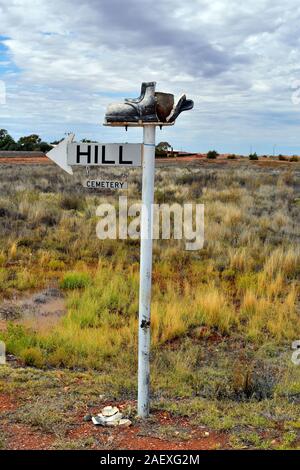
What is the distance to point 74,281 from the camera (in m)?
9.48

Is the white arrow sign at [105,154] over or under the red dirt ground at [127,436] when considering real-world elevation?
over

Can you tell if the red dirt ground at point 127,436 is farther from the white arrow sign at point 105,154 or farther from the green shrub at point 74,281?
the green shrub at point 74,281

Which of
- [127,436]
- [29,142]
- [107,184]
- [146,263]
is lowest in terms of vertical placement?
[127,436]

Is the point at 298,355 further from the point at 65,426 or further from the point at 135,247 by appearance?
the point at 135,247

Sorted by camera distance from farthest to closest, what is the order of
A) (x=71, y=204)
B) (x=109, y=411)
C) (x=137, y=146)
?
1. (x=71, y=204)
2. (x=109, y=411)
3. (x=137, y=146)

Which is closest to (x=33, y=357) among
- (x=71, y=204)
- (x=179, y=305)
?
(x=179, y=305)

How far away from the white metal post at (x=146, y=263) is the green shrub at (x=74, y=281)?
16.4 feet

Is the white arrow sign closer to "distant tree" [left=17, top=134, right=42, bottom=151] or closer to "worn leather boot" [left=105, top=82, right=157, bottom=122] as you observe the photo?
"worn leather boot" [left=105, top=82, right=157, bottom=122]

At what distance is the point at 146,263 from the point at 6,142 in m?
54.0

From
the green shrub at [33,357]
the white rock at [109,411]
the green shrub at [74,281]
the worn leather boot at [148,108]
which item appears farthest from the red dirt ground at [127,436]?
the green shrub at [74,281]

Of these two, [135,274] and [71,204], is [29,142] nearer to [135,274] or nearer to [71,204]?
[71,204]

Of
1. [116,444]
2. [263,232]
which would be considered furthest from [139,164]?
[263,232]

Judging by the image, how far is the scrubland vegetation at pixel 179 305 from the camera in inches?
206

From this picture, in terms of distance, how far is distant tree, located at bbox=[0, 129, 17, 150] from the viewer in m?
53.5
